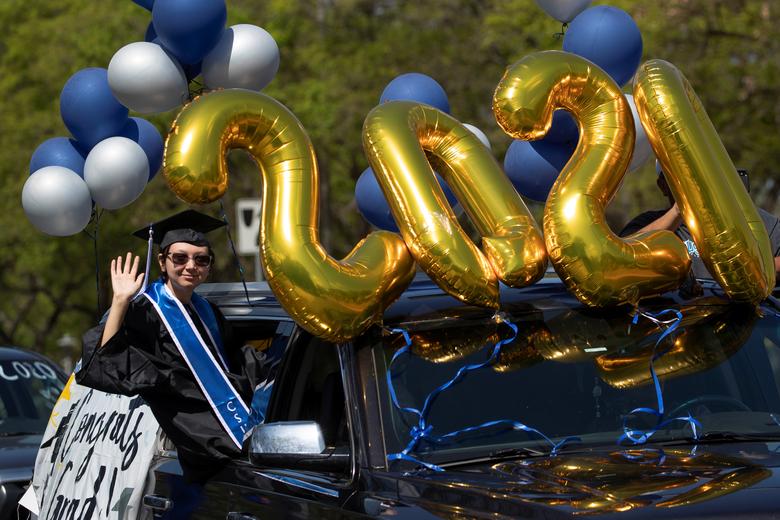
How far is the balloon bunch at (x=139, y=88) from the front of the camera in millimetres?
7158

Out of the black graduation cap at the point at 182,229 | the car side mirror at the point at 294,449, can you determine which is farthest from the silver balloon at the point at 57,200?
the car side mirror at the point at 294,449

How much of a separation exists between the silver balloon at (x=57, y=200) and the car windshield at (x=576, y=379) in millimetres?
2905

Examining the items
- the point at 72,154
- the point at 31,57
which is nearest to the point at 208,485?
the point at 72,154

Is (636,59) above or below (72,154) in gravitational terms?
above

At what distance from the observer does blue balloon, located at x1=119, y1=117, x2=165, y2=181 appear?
7848 mm

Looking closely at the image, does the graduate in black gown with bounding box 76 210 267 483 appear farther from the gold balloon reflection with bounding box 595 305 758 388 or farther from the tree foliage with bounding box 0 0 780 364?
the tree foliage with bounding box 0 0 780 364

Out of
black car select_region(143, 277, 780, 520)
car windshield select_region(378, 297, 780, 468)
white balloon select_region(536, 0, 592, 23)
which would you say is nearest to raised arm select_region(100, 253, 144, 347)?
black car select_region(143, 277, 780, 520)

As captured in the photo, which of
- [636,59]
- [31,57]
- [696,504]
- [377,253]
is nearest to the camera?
[696,504]

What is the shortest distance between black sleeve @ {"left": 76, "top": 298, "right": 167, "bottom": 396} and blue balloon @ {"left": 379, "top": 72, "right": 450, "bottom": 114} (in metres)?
2.44

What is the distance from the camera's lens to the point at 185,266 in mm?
5918

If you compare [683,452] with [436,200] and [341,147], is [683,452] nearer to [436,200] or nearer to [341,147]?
[436,200]

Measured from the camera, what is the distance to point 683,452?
444 cm

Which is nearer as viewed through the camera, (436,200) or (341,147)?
(436,200)

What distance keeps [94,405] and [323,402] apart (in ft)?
6.35
